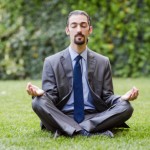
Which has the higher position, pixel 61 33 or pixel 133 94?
pixel 133 94

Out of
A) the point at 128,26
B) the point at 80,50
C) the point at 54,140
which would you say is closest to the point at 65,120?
the point at 54,140

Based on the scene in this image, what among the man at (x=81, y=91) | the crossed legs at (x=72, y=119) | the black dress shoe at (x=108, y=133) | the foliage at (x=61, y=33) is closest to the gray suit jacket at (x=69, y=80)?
the man at (x=81, y=91)

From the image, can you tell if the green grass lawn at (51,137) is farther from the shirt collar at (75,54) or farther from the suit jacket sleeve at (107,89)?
the shirt collar at (75,54)

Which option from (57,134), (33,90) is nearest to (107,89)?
(57,134)

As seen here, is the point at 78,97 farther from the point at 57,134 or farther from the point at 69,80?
the point at 57,134

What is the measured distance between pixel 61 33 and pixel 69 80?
32.4 ft

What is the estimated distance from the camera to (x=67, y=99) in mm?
5520

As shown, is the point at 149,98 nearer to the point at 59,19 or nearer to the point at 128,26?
the point at 128,26

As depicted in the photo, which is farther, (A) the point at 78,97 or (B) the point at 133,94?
(A) the point at 78,97

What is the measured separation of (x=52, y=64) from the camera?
5.58 m

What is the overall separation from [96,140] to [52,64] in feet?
3.30

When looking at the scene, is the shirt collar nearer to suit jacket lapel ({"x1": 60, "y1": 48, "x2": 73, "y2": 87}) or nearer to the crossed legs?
suit jacket lapel ({"x1": 60, "y1": 48, "x2": 73, "y2": 87})

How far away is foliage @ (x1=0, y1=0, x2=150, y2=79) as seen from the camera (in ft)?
48.7

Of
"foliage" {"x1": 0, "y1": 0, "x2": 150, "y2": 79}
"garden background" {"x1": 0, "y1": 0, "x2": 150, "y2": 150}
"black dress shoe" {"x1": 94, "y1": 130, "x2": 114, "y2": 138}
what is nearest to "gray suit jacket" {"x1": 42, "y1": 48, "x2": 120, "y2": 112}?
"black dress shoe" {"x1": 94, "y1": 130, "x2": 114, "y2": 138}
